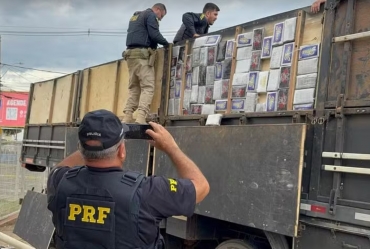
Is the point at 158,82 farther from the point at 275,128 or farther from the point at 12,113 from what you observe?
the point at 12,113

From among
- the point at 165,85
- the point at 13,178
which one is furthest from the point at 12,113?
the point at 165,85

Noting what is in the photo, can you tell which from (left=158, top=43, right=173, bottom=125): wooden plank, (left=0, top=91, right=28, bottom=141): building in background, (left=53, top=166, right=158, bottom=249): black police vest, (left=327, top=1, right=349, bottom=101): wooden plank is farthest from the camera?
(left=0, top=91, right=28, bottom=141): building in background

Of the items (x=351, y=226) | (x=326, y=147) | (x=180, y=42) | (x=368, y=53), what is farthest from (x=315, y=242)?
(x=180, y=42)

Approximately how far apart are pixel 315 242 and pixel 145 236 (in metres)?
1.97

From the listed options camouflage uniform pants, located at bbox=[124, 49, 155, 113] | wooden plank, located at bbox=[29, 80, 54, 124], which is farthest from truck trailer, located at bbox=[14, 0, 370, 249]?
wooden plank, located at bbox=[29, 80, 54, 124]

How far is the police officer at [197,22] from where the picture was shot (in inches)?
229

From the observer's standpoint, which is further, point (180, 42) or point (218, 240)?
point (180, 42)

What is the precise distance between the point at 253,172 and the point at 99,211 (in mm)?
2058

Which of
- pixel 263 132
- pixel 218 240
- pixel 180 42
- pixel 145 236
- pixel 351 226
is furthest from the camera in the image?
pixel 180 42

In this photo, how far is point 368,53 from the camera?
3357mm

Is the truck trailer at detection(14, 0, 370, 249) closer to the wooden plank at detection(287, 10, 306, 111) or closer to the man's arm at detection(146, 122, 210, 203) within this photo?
the wooden plank at detection(287, 10, 306, 111)

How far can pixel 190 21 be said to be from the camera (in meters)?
5.86

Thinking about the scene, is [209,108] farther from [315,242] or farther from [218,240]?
[315,242]

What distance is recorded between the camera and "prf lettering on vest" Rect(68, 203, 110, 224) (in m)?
1.99
